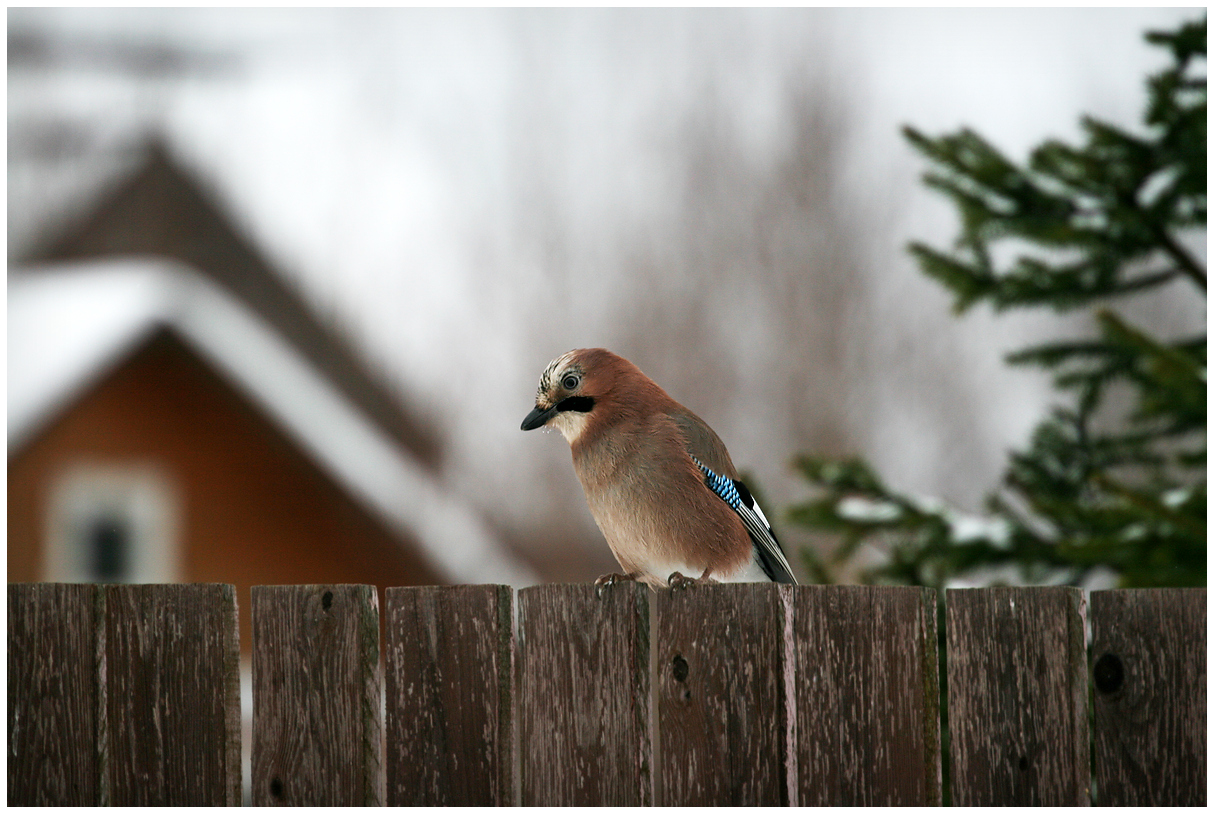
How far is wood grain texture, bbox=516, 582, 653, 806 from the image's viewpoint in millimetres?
2502

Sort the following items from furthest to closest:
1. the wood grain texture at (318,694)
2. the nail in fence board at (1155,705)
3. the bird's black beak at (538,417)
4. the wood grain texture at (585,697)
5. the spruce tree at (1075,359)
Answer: the spruce tree at (1075,359) < the bird's black beak at (538,417) < the wood grain texture at (318,694) < the wood grain texture at (585,697) < the nail in fence board at (1155,705)

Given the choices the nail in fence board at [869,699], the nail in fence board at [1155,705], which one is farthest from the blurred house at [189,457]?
the nail in fence board at [1155,705]

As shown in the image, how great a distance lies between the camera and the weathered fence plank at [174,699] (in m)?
2.68

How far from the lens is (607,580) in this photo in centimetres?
287

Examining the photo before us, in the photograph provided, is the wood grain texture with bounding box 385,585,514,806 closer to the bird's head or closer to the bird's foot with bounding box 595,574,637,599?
the bird's foot with bounding box 595,574,637,599

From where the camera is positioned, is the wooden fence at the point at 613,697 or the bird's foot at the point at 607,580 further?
the bird's foot at the point at 607,580

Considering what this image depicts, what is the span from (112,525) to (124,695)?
5048 mm

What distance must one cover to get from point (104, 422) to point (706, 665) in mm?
5975

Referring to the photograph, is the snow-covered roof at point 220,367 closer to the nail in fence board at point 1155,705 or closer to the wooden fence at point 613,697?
the wooden fence at point 613,697

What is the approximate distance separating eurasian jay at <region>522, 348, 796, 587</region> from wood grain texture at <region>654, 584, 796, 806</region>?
378mm

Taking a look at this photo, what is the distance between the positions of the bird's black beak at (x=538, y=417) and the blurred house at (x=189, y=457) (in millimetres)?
4947

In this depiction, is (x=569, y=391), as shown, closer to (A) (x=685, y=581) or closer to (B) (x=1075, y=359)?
(A) (x=685, y=581)

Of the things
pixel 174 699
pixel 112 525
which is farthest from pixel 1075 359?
pixel 112 525

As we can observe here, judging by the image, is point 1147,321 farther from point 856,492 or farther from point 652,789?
point 652,789
